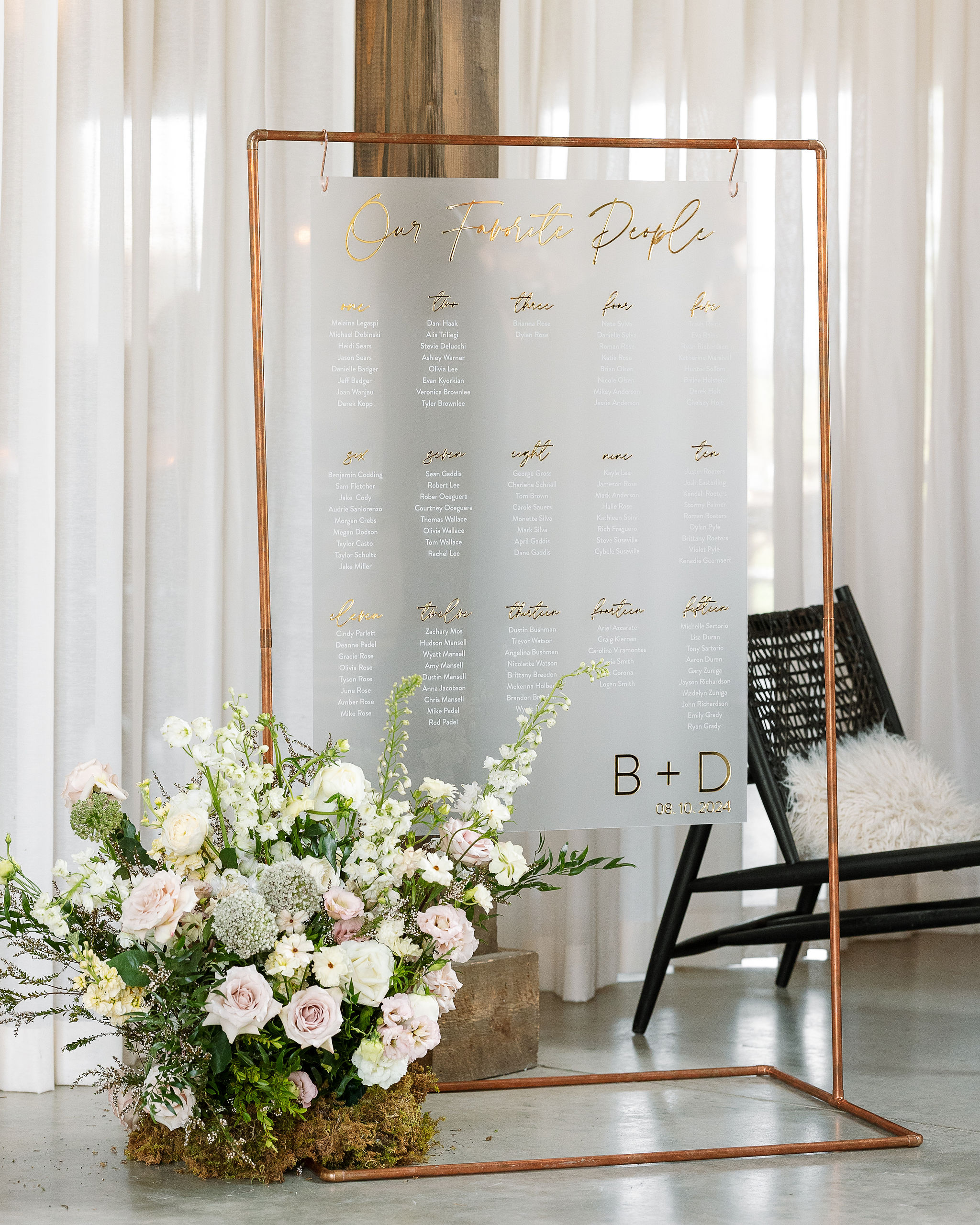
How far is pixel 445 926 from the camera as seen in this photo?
5.95ft

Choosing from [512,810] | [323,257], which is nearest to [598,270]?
[323,257]

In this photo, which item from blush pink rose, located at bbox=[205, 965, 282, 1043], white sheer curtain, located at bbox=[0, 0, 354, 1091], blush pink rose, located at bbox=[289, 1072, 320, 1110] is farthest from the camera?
white sheer curtain, located at bbox=[0, 0, 354, 1091]

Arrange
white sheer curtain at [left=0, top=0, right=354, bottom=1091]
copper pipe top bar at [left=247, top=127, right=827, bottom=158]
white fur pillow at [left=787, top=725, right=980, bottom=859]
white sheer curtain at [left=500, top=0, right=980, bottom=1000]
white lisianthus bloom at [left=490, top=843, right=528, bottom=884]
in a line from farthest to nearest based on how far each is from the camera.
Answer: white sheer curtain at [left=500, top=0, right=980, bottom=1000] < white fur pillow at [left=787, top=725, right=980, bottom=859] < white sheer curtain at [left=0, top=0, right=354, bottom=1091] < copper pipe top bar at [left=247, top=127, right=827, bottom=158] < white lisianthus bloom at [left=490, top=843, right=528, bottom=884]

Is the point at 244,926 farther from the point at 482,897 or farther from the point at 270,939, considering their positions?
the point at 482,897

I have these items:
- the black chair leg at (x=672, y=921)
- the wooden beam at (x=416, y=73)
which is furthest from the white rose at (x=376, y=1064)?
the wooden beam at (x=416, y=73)

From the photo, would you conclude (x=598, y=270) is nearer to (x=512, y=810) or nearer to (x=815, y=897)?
(x=512, y=810)

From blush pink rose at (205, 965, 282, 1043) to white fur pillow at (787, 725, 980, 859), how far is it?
1164 millimetres

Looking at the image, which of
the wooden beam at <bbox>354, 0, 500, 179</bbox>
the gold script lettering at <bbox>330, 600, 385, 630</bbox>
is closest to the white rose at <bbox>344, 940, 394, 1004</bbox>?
the gold script lettering at <bbox>330, 600, 385, 630</bbox>

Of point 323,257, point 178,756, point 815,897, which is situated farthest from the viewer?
point 815,897

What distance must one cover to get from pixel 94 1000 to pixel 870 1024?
1587 mm

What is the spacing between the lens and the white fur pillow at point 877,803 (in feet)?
8.13

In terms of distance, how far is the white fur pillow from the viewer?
2477mm

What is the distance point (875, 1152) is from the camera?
1924 mm

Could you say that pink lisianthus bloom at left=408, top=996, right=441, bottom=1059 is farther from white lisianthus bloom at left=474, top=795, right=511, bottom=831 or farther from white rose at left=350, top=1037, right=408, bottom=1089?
white lisianthus bloom at left=474, top=795, right=511, bottom=831
